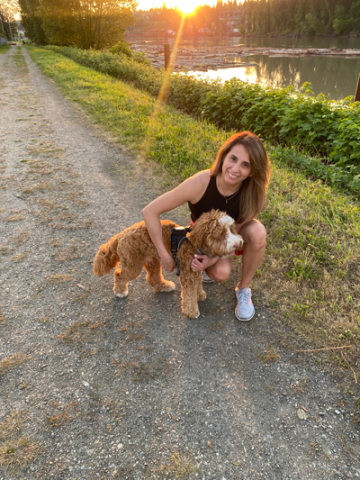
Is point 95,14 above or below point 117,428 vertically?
above

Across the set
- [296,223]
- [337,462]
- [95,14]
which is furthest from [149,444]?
[95,14]

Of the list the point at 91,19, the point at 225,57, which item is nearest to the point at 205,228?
the point at 225,57

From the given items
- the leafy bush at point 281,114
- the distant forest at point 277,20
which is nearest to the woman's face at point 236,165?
the leafy bush at point 281,114

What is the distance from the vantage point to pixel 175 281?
12.0ft

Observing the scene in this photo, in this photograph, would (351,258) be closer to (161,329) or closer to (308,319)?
(308,319)

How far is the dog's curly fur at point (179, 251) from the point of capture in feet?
7.96

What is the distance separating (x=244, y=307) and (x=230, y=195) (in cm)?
122

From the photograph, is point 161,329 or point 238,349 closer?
point 238,349

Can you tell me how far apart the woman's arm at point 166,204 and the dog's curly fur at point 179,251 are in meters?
0.15

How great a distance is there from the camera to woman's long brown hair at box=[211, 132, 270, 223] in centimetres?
245

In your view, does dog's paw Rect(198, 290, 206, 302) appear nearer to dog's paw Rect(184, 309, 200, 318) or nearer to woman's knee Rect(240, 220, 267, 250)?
dog's paw Rect(184, 309, 200, 318)

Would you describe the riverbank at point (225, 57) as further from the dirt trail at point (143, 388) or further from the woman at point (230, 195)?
the dirt trail at point (143, 388)

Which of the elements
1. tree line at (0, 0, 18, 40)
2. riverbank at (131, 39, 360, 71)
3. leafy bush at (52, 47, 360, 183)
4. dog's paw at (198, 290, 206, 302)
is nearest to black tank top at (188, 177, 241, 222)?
dog's paw at (198, 290, 206, 302)

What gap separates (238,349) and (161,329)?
2.69 feet
